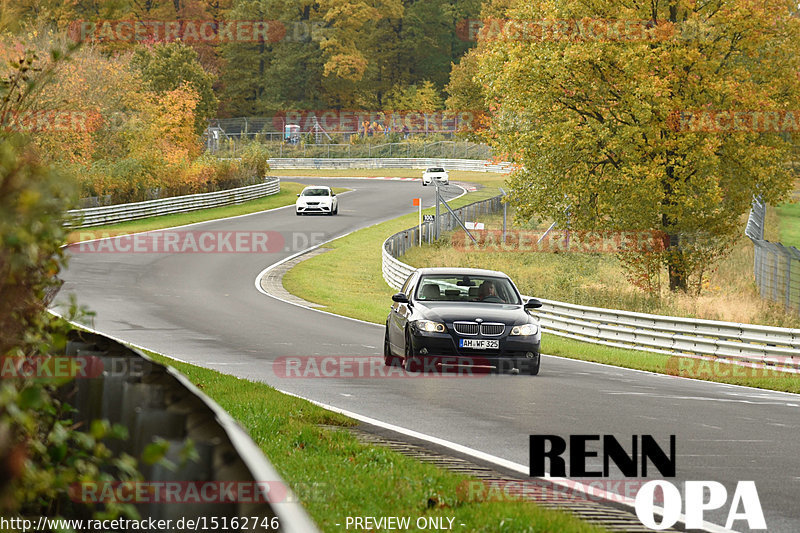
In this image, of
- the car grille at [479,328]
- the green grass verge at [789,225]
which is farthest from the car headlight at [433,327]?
the green grass verge at [789,225]

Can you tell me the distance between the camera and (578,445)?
10.5 metres

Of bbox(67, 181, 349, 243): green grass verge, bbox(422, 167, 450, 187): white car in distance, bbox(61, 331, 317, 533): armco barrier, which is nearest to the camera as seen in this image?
bbox(61, 331, 317, 533): armco barrier

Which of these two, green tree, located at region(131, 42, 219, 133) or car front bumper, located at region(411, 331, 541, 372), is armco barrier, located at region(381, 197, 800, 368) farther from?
green tree, located at region(131, 42, 219, 133)

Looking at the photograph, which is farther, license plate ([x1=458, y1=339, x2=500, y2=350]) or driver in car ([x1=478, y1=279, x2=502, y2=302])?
driver in car ([x1=478, y1=279, x2=502, y2=302])

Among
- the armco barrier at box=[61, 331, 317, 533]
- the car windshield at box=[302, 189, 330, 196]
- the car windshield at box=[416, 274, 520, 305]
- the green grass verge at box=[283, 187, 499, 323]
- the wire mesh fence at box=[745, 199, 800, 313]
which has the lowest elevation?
the green grass verge at box=[283, 187, 499, 323]

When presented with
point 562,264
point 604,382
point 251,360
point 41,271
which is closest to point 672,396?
point 604,382

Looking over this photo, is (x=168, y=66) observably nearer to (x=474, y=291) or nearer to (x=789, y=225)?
(x=789, y=225)

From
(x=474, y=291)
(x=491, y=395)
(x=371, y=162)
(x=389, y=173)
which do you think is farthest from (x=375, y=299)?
(x=371, y=162)

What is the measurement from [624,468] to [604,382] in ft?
24.5

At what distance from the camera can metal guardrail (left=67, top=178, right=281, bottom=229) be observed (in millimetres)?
47844

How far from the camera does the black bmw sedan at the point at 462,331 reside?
51.5 ft

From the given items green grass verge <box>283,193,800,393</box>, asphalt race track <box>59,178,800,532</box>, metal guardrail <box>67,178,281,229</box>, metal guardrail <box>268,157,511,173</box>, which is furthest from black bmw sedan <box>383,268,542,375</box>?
metal guardrail <box>268,157,511,173</box>

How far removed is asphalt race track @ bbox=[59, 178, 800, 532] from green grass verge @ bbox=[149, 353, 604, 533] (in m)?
1.38

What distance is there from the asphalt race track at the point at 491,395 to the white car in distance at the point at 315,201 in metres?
25.3
